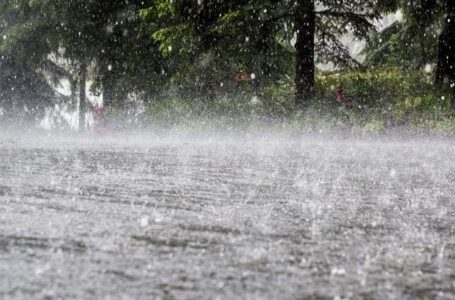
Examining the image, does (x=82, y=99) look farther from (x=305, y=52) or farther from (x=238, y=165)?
(x=238, y=165)

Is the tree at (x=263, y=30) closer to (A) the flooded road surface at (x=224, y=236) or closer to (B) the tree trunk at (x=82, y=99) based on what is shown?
(B) the tree trunk at (x=82, y=99)

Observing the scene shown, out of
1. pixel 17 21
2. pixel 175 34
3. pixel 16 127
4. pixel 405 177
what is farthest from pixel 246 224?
pixel 16 127

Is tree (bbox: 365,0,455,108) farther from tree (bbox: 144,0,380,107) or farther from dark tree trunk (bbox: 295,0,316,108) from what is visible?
dark tree trunk (bbox: 295,0,316,108)

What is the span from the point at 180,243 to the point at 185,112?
50.1 ft

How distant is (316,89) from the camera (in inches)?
639

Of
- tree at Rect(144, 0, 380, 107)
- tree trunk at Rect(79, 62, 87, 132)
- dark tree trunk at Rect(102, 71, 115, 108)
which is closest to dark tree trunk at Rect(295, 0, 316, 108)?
tree at Rect(144, 0, 380, 107)

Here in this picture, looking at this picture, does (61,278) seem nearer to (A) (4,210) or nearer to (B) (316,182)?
(A) (4,210)

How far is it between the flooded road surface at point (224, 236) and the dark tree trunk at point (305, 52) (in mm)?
9998

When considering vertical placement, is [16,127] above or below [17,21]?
below

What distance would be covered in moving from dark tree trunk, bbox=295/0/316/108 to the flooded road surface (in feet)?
32.8

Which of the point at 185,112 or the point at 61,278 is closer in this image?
the point at 61,278

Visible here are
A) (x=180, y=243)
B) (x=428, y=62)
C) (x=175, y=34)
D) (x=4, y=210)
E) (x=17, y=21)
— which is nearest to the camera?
(x=180, y=243)

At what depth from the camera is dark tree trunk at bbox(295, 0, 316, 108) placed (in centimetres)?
1539

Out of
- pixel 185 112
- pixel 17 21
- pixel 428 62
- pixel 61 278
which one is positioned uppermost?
pixel 17 21
